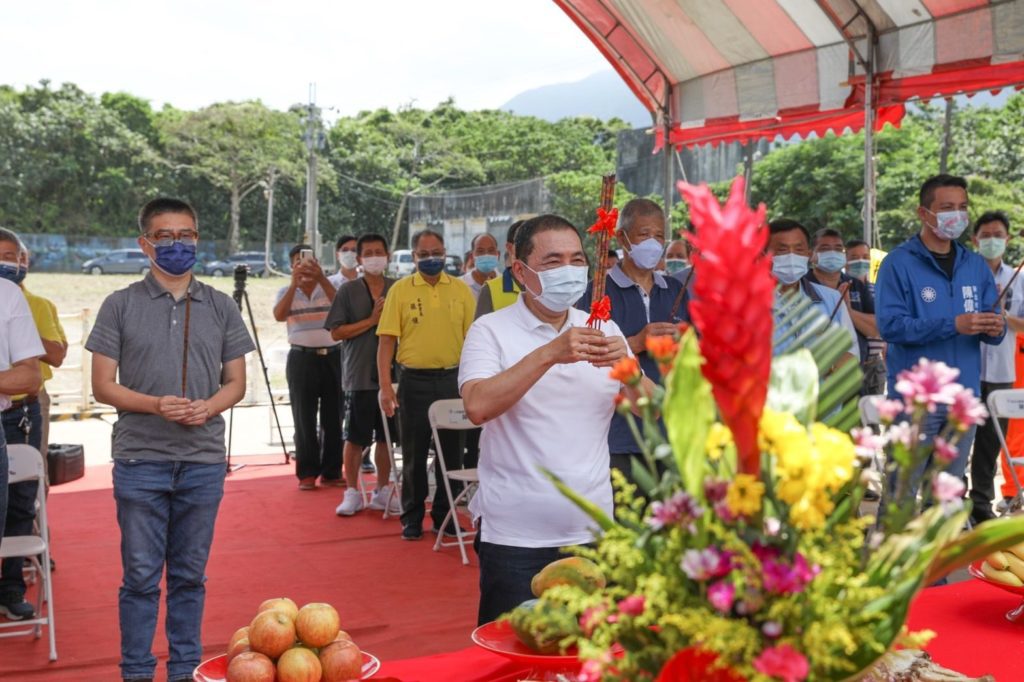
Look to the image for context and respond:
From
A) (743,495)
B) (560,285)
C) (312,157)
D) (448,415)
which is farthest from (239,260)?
(743,495)

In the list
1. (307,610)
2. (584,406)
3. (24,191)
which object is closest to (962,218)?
(584,406)

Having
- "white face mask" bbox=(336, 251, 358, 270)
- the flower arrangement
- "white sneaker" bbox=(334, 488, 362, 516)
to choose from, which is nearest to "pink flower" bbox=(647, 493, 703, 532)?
the flower arrangement

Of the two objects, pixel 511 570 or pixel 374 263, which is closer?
pixel 511 570

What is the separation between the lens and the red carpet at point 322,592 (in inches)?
81.9

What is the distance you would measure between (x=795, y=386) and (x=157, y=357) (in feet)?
8.49

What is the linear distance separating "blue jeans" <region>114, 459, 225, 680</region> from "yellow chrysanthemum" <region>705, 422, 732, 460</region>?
260 cm

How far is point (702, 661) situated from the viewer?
111 centimetres

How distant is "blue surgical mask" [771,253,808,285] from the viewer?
4426mm

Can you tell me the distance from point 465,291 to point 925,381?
5.15 metres

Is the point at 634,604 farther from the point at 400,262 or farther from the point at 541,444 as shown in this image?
the point at 400,262

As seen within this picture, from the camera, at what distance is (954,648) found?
80.0 inches

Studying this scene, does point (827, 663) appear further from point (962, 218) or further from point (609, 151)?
point (609, 151)

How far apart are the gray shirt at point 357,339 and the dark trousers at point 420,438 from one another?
27.0 inches

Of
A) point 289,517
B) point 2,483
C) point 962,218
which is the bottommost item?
point 289,517
